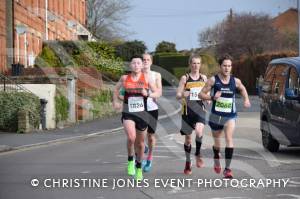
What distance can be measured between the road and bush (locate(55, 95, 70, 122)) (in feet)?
27.9

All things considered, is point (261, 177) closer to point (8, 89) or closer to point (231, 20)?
point (8, 89)

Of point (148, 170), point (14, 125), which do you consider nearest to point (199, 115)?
point (148, 170)

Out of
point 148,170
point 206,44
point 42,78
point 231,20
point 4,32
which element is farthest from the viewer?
point 206,44

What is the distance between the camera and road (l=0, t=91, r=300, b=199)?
368 inches

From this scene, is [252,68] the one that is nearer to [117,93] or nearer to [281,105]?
[281,105]

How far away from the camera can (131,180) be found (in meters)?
10.6

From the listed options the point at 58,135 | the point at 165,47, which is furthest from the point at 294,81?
the point at 165,47

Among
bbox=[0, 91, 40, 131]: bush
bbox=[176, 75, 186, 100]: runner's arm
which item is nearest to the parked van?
bbox=[176, 75, 186, 100]: runner's arm

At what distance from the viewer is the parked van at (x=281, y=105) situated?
13.3 meters

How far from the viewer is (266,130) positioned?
1491 centimetres

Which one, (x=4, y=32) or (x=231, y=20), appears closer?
(x=4, y=32)

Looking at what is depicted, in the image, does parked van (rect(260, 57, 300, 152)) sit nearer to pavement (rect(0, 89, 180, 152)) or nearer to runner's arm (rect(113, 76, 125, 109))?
runner's arm (rect(113, 76, 125, 109))

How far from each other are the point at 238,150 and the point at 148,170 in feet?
13.4

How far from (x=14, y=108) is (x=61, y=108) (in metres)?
3.19
